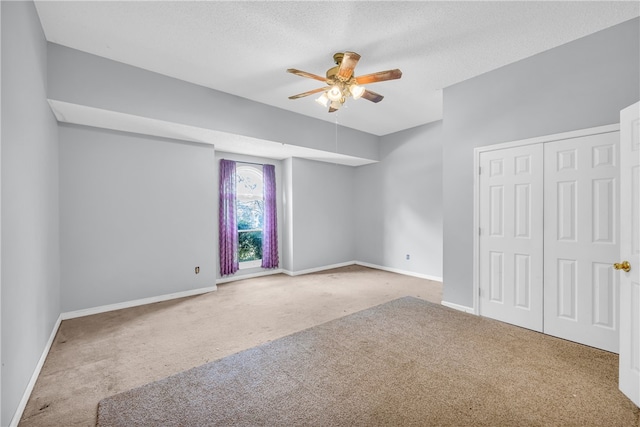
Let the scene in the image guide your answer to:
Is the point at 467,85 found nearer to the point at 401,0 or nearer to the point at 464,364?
the point at 401,0

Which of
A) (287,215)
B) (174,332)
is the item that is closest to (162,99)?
(174,332)

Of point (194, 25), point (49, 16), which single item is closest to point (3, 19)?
point (49, 16)

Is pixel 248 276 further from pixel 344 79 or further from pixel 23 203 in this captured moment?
pixel 344 79

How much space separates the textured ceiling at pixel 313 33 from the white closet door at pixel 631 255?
3.92ft

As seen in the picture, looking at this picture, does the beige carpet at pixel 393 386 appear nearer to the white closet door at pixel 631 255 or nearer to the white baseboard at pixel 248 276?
the white closet door at pixel 631 255

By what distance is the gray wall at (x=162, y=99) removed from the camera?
2928 millimetres

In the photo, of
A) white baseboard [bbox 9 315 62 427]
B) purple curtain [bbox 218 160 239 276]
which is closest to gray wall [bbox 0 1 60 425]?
white baseboard [bbox 9 315 62 427]

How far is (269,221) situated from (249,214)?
0.42 metres

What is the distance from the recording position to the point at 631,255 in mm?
1951

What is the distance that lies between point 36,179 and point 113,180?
1.50 meters

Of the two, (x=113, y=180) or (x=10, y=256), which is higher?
(x=113, y=180)

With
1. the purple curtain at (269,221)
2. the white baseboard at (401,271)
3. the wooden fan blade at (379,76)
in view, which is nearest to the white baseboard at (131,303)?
the purple curtain at (269,221)

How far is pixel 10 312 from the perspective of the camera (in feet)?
5.61

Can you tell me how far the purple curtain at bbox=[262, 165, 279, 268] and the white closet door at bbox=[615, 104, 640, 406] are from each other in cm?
494
